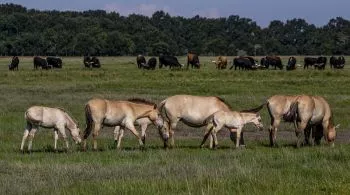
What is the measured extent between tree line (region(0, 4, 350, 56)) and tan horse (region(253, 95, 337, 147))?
103 meters

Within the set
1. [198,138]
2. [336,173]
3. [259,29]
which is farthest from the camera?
[259,29]

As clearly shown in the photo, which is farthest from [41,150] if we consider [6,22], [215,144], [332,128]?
[6,22]

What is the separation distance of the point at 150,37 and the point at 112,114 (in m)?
122

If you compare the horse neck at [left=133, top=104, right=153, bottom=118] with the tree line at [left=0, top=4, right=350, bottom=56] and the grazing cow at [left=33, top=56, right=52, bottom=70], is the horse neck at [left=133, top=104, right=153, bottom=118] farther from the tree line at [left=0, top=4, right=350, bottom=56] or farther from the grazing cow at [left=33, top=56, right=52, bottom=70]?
the tree line at [left=0, top=4, right=350, bottom=56]

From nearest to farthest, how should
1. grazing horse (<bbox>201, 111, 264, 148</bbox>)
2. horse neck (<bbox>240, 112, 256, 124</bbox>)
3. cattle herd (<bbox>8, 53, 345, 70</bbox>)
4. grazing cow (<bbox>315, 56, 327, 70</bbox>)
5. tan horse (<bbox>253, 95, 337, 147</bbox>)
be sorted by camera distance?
1. grazing horse (<bbox>201, 111, 264, 148</bbox>)
2. horse neck (<bbox>240, 112, 256, 124</bbox>)
3. tan horse (<bbox>253, 95, 337, 147</bbox>)
4. cattle herd (<bbox>8, 53, 345, 70</bbox>)
5. grazing cow (<bbox>315, 56, 327, 70</bbox>)

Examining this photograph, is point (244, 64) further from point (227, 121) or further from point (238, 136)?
point (238, 136)

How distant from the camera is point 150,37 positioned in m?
139

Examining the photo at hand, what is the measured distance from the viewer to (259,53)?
14525cm

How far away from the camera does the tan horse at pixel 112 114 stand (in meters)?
17.6

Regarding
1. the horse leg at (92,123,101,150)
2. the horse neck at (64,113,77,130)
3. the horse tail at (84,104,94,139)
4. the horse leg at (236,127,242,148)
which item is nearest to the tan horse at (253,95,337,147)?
the horse leg at (236,127,242,148)

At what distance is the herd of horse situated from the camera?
17.5 metres

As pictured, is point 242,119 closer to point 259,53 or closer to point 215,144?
point 215,144

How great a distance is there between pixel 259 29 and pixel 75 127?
172945 mm

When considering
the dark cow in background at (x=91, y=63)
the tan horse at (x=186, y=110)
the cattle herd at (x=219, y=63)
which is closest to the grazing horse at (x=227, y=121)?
the tan horse at (x=186, y=110)
